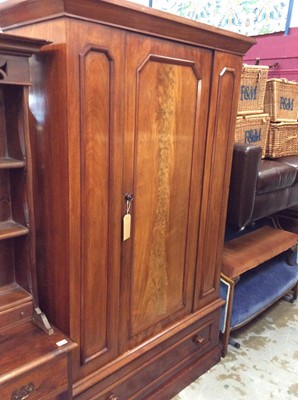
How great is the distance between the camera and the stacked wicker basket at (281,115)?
2.57 meters

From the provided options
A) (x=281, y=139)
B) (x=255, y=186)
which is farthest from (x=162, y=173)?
(x=281, y=139)

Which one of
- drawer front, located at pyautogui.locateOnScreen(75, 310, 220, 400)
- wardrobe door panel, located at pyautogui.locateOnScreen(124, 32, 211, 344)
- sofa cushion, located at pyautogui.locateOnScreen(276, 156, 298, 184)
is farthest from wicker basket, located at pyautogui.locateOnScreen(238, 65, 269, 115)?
drawer front, located at pyautogui.locateOnScreen(75, 310, 220, 400)

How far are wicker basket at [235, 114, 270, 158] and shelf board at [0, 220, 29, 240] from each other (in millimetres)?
1561

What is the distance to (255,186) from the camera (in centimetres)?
196

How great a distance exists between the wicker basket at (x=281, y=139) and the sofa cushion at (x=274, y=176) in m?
0.32

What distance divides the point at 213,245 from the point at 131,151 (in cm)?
76

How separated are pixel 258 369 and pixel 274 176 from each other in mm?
1073

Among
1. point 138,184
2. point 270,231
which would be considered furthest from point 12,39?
point 270,231

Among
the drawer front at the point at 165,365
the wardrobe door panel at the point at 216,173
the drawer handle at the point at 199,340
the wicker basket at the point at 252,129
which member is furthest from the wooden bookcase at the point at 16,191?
the wicker basket at the point at 252,129

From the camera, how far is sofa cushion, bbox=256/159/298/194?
6.73 ft

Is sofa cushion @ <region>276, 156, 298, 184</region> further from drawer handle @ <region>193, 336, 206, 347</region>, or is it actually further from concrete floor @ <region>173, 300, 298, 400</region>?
drawer handle @ <region>193, 336, 206, 347</region>

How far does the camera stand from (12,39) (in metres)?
0.95

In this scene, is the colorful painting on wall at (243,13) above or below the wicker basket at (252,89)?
above

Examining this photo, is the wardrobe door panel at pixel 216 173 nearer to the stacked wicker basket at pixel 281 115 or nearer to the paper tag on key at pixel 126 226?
the paper tag on key at pixel 126 226
